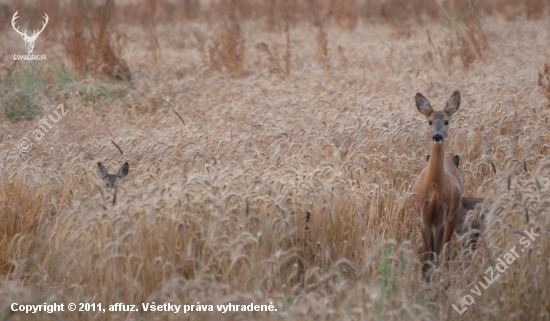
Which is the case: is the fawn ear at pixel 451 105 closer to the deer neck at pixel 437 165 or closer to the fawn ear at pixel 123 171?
the deer neck at pixel 437 165

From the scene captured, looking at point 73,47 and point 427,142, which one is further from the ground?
point 73,47

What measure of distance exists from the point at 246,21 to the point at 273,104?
32.9 ft

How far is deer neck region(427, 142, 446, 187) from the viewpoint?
18.6 ft

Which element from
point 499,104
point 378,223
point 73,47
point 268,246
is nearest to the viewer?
point 268,246

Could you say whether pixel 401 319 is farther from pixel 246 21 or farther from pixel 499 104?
pixel 246 21

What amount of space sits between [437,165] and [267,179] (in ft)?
4.68

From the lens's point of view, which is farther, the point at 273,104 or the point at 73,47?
the point at 73,47

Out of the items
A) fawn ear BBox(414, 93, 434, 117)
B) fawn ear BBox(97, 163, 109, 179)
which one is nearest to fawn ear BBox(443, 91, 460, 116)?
fawn ear BBox(414, 93, 434, 117)

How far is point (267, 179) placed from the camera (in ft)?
18.5

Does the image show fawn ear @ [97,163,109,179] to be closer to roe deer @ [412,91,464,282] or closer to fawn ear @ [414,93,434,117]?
roe deer @ [412,91,464,282]

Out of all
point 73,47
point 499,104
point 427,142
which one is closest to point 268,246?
point 427,142

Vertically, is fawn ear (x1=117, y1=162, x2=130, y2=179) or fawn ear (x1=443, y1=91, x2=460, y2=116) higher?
fawn ear (x1=443, y1=91, x2=460, y2=116)

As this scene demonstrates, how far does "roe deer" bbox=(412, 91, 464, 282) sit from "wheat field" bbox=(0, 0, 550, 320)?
23 cm

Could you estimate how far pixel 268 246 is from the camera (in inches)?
193
